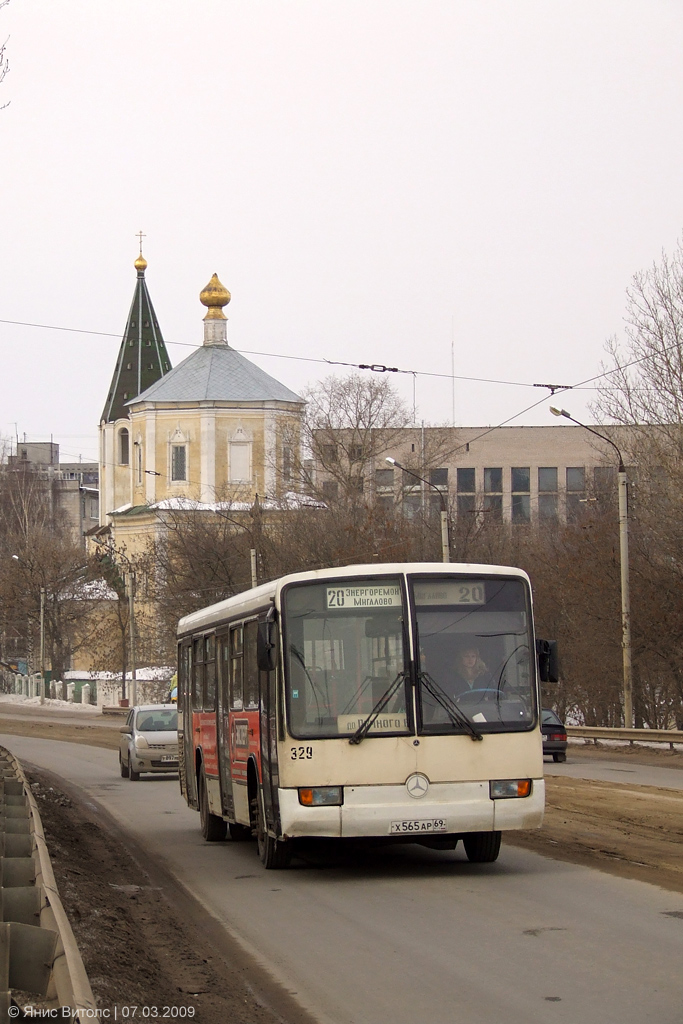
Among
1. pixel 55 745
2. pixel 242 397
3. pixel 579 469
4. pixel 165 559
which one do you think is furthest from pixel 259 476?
pixel 55 745

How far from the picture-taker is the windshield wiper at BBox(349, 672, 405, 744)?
40.0 feet

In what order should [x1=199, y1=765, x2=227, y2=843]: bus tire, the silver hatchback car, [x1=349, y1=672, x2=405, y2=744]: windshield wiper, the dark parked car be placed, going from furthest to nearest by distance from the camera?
the dark parked car
the silver hatchback car
[x1=199, y1=765, x2=227, y2=843]: bus tire
[x1=349, y1=672, x2=405, y2=744]: windshield wiper

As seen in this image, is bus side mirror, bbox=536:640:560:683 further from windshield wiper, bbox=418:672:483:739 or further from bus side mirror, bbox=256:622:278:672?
bus side mirror, bbox=256:622:278:672

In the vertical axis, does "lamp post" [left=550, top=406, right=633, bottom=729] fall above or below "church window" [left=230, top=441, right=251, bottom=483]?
below

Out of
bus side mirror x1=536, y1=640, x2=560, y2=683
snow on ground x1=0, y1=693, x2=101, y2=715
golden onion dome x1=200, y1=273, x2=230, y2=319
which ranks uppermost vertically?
golden onion dome x1=200, y1=273, x2=230, y2=319

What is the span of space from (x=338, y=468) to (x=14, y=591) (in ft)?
87.8

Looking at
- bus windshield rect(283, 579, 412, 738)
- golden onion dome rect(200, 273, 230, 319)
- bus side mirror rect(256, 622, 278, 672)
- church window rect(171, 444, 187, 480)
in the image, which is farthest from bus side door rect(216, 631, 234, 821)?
golden onion dome rect(200, 273, 230, 319)

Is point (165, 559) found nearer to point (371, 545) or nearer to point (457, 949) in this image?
point (371, 545)

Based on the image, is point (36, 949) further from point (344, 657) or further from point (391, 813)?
point (344, 657)

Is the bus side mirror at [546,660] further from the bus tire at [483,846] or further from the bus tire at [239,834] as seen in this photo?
the bus tire at [239,834]

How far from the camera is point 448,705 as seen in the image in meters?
12.4

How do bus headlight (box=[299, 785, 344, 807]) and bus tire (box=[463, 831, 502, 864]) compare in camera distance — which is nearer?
bus headlight (box=[299, 785, 344, 807])

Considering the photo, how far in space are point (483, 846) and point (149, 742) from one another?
1747 centimetres

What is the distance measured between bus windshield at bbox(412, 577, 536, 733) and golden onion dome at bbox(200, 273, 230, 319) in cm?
8684
